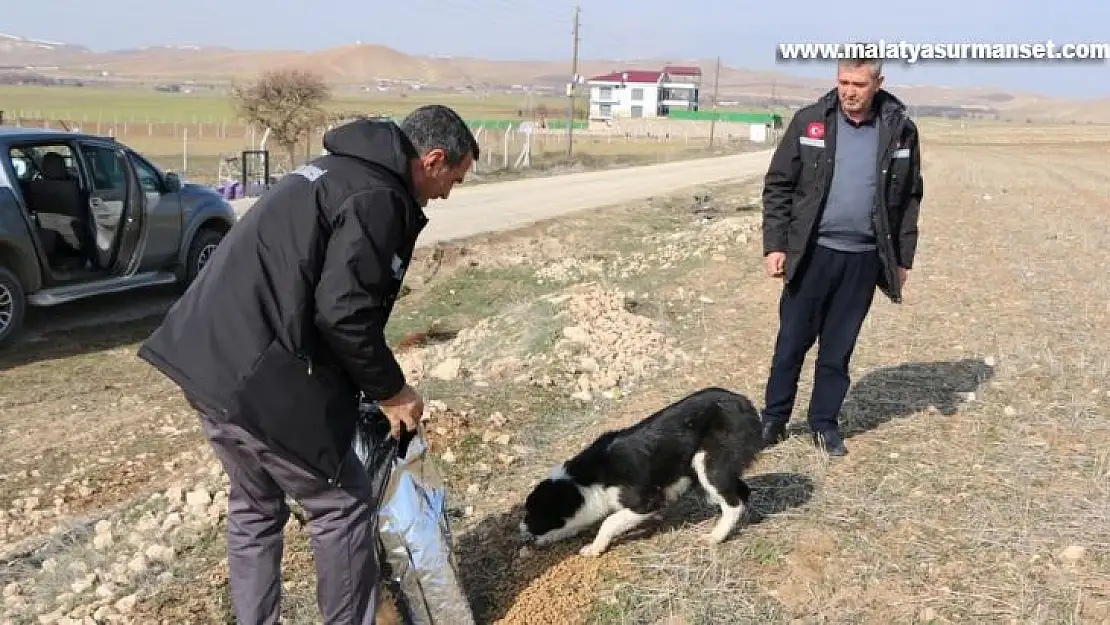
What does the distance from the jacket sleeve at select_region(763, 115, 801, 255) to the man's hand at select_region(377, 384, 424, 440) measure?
2425mm

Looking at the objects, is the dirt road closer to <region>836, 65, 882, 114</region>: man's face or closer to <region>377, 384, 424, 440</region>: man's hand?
<region>836, 65, 882, 114</region>: man's face

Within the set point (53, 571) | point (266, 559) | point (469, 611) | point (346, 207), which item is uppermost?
point (346, 207)

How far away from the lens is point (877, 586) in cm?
353

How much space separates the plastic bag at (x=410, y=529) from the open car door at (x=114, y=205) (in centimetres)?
647

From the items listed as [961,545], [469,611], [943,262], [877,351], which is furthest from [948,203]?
[469,611]

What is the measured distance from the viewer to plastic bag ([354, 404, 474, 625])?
3.11 metres

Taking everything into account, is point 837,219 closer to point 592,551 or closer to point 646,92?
point 592,551

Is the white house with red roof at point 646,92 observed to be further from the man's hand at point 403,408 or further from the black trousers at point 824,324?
the man's hand at point 403,408

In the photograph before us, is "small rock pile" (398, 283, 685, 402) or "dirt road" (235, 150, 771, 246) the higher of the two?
"dirt road" (235, 150, 771, 246)

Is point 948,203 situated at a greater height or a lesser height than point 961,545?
greater

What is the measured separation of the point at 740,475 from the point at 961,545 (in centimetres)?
98

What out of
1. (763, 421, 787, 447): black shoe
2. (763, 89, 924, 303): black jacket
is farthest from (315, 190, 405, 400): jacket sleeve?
(763, 421, 787, 447): black shoe

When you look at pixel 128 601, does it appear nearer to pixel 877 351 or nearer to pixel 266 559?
pixel 266 559

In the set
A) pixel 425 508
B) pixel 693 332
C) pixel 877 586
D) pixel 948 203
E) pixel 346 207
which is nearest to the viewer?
pixel 346 207
